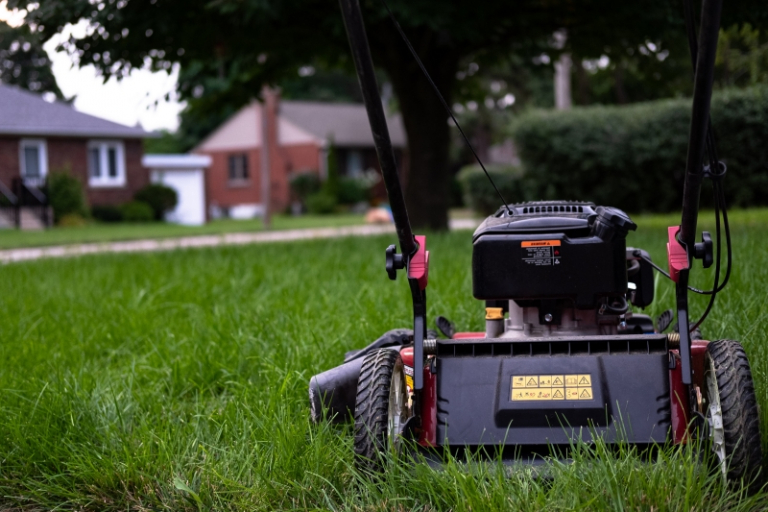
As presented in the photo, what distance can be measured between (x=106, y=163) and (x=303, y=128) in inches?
441

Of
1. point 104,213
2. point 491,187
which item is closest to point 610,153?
point 491,187

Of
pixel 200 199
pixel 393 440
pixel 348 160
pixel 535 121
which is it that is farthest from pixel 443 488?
pixel 348 160

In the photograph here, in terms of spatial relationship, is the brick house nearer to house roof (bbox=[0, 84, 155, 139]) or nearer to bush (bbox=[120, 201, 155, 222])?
house roof (bbox=[0, 84, 155, 139])

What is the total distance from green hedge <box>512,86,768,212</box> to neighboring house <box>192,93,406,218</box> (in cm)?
2073

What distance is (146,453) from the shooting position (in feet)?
10.1

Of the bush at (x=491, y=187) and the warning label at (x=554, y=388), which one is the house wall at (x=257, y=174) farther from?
the warning label at (x=554, y=388)

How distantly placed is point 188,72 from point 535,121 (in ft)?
28.4

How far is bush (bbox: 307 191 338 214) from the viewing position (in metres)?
35.1

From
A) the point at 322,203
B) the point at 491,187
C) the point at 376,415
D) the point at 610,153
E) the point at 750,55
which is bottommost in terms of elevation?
the point at 376,415

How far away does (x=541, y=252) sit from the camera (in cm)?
279

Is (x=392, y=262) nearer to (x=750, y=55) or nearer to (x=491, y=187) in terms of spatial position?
(x=750, y=55)

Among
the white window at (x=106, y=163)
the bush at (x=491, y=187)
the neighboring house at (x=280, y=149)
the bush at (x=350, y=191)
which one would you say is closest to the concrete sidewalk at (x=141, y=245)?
the bush at (x=491, y=187)

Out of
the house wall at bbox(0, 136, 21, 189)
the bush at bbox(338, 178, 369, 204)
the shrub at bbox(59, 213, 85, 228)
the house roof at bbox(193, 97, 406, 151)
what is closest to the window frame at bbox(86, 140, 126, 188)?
the house wall at bbox(0, 136, 21, 189)

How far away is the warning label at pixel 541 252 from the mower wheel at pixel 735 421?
567 millimetres
